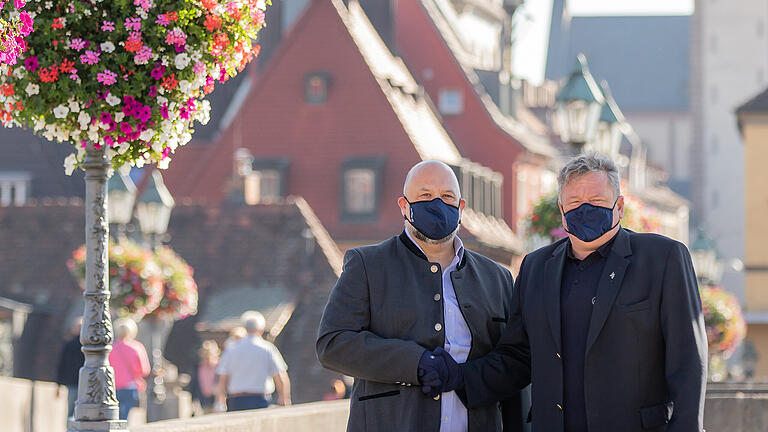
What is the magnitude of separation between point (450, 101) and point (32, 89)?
144ft

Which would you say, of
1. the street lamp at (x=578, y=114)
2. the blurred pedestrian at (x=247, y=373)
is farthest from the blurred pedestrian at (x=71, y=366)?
the street lamp at (x=578, y=114)

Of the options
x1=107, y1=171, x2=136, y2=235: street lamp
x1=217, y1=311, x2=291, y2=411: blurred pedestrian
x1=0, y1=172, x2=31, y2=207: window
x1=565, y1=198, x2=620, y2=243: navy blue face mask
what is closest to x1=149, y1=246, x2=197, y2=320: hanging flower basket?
x1=107, y1=171, x2=136, y2=235: street lamp

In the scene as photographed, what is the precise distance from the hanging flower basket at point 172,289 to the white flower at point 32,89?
15.2m

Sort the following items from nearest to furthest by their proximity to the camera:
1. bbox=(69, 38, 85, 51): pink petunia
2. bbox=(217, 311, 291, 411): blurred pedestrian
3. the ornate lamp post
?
bbox=(69, 38, 85, 51): pink petunia → the ornate lamp post → bbox=(217, 311, 291, 411): blurred pedestrian

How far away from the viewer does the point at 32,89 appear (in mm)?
7887

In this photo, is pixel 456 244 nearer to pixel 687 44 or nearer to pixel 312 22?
pixel 312 22

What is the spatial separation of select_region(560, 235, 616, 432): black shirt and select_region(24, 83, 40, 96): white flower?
2.91 m

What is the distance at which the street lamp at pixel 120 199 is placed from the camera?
21.8 meters

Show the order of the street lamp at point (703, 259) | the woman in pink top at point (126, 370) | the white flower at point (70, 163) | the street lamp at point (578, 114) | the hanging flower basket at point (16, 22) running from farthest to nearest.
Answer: the street lamp at point (703, 259)
the woman in pink top at point (126, 370)
the street lamp at point (578, 114)
the white flower at point (70, 163)
the hanging flower basket at point (16, 22)

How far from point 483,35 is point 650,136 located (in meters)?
48.4

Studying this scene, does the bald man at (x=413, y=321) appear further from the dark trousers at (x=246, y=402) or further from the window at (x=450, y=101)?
the window at (x=450, y=101)

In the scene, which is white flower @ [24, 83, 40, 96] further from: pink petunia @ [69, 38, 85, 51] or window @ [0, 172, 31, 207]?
window @ [0, 172, 31, 207]

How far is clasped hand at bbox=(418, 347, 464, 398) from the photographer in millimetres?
6375

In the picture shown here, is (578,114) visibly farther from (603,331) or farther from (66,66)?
(603,331)
